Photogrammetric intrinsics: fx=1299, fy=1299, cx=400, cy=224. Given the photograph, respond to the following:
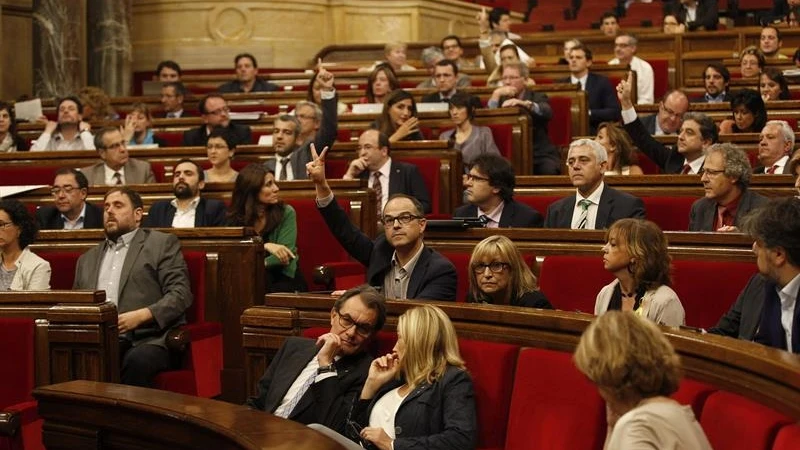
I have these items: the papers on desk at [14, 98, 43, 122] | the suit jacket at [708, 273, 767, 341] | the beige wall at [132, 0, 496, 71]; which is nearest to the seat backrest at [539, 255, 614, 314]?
the suit jacket at [708, 273, 767, 341]

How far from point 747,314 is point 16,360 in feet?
6.47

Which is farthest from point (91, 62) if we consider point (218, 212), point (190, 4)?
point (218, 212)

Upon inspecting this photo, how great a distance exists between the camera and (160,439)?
262 centimetres

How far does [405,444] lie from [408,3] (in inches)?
325

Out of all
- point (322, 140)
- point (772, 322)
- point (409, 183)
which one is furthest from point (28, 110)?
point (772, 322)

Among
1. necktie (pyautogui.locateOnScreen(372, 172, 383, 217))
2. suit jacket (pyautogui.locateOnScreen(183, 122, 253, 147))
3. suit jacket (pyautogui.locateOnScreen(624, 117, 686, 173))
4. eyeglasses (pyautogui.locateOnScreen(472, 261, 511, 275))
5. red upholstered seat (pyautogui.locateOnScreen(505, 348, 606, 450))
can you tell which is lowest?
red upholstered seat (pyautogui.locateOnScreen(505, 348, 606, 450))

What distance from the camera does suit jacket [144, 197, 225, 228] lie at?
4.96 metres

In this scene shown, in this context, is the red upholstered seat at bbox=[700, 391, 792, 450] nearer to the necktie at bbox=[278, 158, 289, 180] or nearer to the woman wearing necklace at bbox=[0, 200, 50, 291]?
the woman wearing necklace at bbox=[0, 200, 50, 291]

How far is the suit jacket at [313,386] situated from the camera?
9.98 ft

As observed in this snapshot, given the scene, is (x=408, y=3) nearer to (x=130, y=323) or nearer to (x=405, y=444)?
(x=130, y=323)

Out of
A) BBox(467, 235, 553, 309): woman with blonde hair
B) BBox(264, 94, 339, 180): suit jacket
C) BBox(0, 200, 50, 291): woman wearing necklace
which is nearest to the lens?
BBox(467, 235, 553, 309): woman with blonde hair

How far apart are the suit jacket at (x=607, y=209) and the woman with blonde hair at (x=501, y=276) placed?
0.96 meters

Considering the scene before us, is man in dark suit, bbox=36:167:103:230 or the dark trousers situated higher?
man in dark suit, bbox=36:167:103:230

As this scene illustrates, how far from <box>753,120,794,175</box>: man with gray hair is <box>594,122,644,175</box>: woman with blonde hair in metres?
0.58
